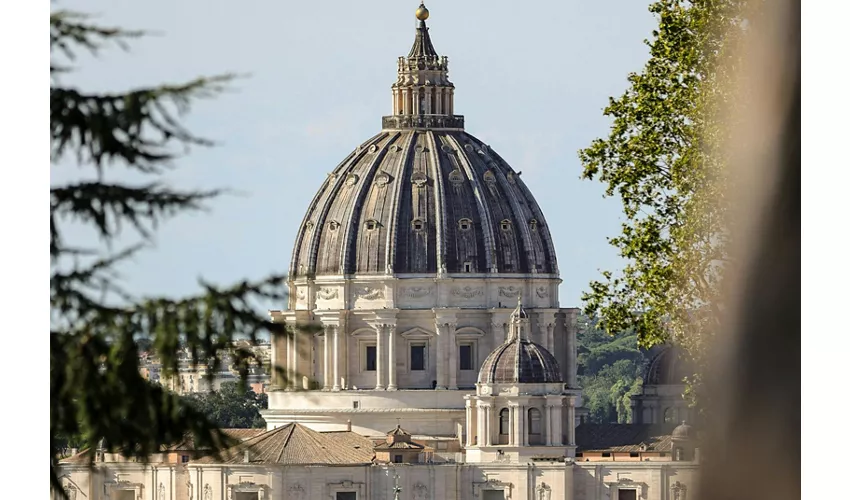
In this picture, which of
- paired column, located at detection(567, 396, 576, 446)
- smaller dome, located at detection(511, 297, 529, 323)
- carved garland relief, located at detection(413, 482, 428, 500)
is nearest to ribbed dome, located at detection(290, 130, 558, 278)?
smaller dome, located at detection(511, 297, 529, 323)

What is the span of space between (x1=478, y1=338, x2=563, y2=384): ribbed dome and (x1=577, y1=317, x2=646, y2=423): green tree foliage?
16.5 metres

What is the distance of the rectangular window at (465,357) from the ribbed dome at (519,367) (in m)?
8.64

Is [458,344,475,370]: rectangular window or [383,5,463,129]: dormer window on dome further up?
[383,5,463,129]: dormer window on dome

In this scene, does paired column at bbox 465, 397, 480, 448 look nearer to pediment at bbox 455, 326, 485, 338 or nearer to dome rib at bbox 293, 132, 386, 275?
pediment at bbox 455, 326, 485, 338

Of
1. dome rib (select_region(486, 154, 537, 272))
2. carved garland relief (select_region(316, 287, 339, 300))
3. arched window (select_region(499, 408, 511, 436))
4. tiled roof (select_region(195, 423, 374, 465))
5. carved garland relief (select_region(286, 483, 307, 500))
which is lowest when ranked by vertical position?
carved garland relief (select_region(286, 483, 307, 500))

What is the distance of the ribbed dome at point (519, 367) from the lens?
8425 cm

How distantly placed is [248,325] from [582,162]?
11.0m

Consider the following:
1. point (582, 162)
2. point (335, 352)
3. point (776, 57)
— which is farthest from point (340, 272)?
point (776, 57)

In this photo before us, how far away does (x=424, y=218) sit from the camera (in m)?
95.9

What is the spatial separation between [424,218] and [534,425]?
14.1 metres

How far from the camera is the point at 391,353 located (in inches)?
3693

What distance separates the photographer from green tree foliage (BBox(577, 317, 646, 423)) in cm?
10331

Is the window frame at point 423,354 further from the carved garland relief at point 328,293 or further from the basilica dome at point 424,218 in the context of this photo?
the carved garland relief at point 328,293

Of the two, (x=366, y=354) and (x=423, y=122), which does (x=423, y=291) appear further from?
(x=423, y=122)
